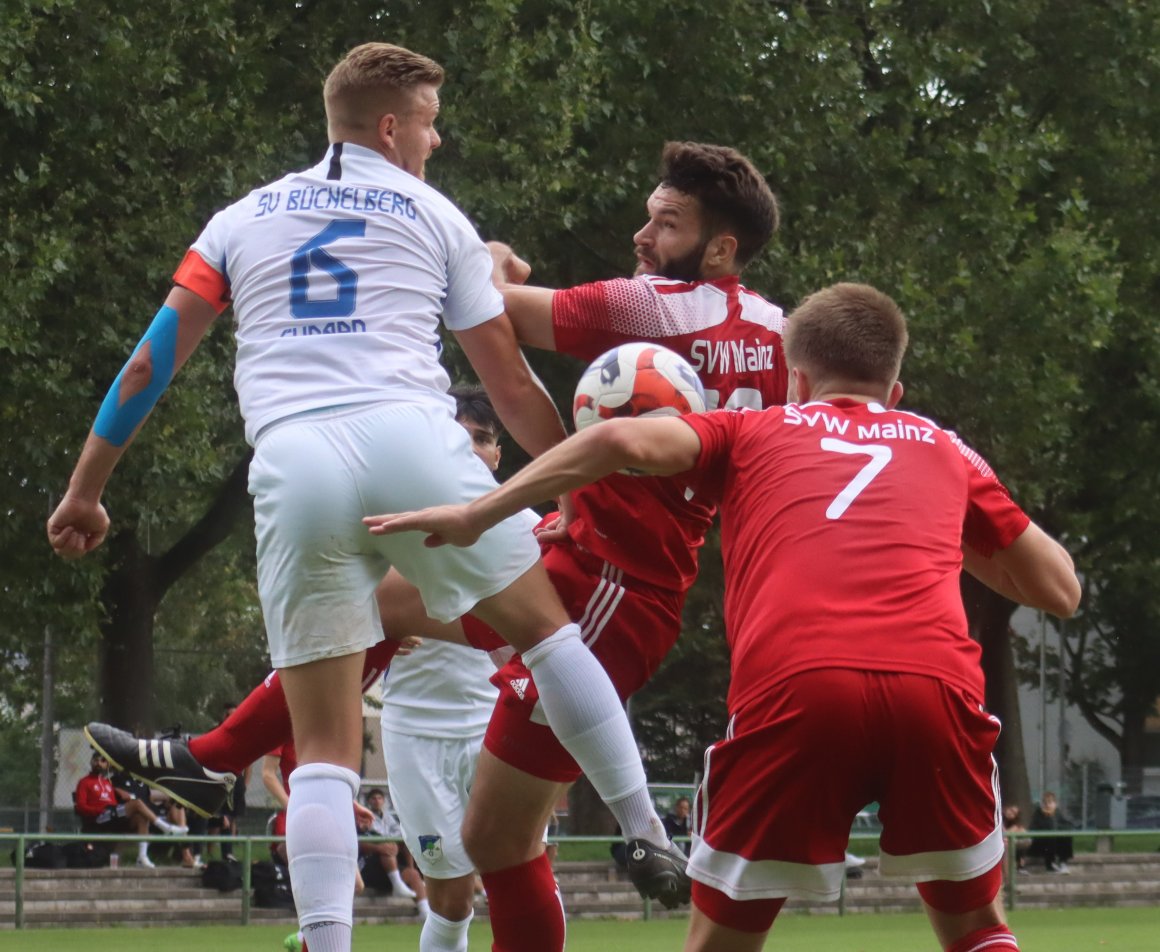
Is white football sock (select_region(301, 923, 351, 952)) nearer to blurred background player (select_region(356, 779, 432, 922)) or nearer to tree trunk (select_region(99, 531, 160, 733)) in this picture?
blurred background player (select_region(356, 779, 432, 922))

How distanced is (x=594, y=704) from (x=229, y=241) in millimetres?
1653

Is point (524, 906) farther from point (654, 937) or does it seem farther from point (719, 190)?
point (654, 937)

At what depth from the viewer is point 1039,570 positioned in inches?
190

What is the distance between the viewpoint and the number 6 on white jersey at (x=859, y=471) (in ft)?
14.5

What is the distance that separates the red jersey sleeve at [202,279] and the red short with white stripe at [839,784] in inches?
76.1

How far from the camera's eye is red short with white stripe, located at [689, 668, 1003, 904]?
13.9 ft

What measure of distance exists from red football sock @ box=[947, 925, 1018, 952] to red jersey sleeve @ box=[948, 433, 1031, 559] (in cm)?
96

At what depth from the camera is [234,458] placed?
24.7 m

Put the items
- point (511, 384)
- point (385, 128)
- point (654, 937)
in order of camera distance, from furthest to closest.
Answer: point (654, 937), point (511, 384), point (385, 128)

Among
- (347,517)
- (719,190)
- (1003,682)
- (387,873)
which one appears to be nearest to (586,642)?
(347,517)

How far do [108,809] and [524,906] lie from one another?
17.8 meters

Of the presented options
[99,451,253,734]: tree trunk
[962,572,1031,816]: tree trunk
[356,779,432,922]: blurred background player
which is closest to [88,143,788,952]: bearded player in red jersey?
[356,779,432,922]: blurred background player

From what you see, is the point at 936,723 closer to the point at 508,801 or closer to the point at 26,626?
the point at 508,801

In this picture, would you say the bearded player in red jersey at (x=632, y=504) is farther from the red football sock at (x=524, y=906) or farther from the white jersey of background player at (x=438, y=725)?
the white jersey of background player at (x=438, y=725)
